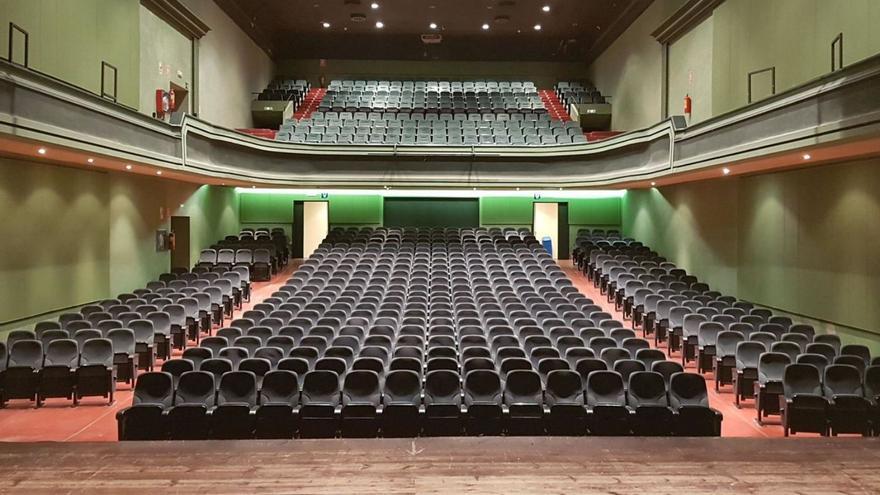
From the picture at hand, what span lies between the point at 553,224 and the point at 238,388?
1964 cm

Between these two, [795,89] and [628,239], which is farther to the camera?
[628,239]

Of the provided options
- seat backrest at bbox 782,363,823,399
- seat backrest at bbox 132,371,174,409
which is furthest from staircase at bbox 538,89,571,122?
seat backrest at bbox 132,371,174,409

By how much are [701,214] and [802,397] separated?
972 cm

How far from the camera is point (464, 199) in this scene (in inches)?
941

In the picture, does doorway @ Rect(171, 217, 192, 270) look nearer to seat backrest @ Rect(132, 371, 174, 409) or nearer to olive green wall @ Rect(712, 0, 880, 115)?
seat backrest @ Rect(132, 371, 174, 409)

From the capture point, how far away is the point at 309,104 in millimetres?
26641

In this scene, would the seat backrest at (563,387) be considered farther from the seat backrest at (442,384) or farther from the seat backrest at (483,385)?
Answer: the seat backrest at (442,384)

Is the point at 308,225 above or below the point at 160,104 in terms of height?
below

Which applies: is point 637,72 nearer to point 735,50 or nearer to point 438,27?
point 735,50

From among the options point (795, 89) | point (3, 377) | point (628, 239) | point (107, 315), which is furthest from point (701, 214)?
point (3, 377)

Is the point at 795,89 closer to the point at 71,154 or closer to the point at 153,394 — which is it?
the point at 153,394

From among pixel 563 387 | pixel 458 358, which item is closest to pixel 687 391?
pixel 563 387

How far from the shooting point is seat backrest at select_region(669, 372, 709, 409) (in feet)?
21.2

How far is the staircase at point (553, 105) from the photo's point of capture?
2581 cm
